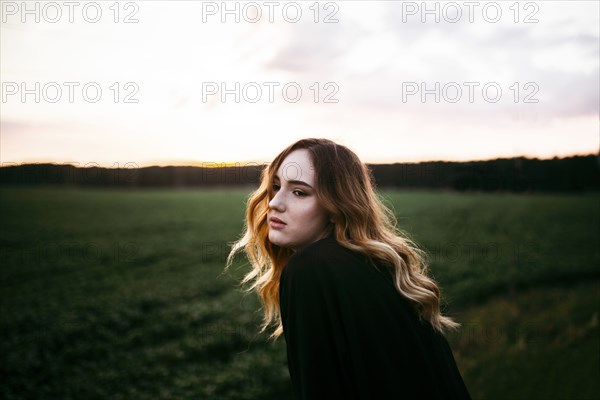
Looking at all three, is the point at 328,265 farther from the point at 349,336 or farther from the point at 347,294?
the point at 349,336

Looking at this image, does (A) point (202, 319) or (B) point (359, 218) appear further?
(A) point (202, 319)

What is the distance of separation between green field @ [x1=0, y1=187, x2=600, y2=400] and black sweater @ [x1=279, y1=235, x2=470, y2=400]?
1.90 meters

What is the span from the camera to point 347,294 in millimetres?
1977

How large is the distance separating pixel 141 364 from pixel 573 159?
57.9 m

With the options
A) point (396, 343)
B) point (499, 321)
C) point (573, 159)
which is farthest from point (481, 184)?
point (396, 343)

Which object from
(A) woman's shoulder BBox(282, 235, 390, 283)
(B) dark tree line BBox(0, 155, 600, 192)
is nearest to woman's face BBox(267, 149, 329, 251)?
(A) woman's shoulder BBox(282, 235, 390, 283)

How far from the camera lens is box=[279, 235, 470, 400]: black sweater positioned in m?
1.93

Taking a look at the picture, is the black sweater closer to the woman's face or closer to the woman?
the woman

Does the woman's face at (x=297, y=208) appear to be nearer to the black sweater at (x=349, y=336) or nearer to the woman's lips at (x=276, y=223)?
the woman's lips at (x=276, y=223)

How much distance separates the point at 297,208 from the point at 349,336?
0.76 metres

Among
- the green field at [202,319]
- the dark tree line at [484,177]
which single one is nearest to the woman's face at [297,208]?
the green field at [202,319]

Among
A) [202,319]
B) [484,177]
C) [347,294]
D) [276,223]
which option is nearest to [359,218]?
[276,223]

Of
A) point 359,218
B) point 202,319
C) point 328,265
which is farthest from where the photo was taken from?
point 202,319

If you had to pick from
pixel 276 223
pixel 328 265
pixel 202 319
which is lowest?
pixel 202 319
